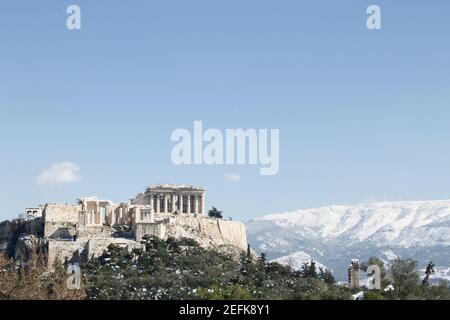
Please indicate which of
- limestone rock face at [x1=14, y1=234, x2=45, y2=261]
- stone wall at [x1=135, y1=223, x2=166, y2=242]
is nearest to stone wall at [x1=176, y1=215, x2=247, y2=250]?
stone wall at [x1=135, y1=223, x2=166, y2=242]

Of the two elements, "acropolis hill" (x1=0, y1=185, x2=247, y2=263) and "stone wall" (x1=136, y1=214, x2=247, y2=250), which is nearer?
"acropolis hill" (x1=0, y1=185, x2=247, y2=263)

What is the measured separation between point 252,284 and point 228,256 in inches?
612

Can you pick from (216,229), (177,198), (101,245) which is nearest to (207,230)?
(216,229)

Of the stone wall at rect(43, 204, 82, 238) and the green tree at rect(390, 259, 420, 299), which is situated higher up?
the stone wall at rect(43, 204, 82, 238)

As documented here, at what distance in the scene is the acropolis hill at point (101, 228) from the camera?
66.9 metres

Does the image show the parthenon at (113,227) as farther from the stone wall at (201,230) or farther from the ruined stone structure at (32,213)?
the ruined stone structure at (32,213)

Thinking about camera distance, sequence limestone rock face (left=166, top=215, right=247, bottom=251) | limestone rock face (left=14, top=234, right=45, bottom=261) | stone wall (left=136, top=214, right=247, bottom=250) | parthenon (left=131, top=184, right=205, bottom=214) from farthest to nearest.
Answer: parthenon (left=131, top=184, right=205, bottom=214) < limestone rock face (left=166, top=215, right=247, bottom=251) < stone wall (left=136, top=214, right=247, bottom=250) < limestone rock face (left=14, top=234, right=45, bottom=261)

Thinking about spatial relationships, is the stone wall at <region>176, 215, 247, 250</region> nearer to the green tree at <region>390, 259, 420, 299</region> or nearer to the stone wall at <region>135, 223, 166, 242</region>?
the stone wall at <region>135, 223, 166, 242</region>

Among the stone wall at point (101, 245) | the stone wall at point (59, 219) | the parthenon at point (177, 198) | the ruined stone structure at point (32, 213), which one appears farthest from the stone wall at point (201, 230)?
the ruined stone structure at point (32, 213)

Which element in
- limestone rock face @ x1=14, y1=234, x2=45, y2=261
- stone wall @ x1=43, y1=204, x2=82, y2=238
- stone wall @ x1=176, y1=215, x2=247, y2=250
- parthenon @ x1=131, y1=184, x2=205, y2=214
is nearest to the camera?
limestone rock face @ x1=14, y1=234, x2=45, y2=261

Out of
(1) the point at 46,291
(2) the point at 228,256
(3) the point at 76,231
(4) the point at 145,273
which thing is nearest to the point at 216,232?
(2) the point at 228,256

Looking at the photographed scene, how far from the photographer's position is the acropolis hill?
66875mm

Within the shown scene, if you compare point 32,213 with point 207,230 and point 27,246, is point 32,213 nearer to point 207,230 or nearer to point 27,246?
point 27,246

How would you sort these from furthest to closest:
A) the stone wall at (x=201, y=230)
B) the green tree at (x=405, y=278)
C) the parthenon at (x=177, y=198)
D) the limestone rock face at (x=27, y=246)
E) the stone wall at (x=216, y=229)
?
the parthenon at (x=177, y=198) → the stone wall at (x=216, y=229) → the stone wall at (x=201, y=230) → the limestone rock face at (x=27, y=246) → the green tree at (x=405, y=278)
